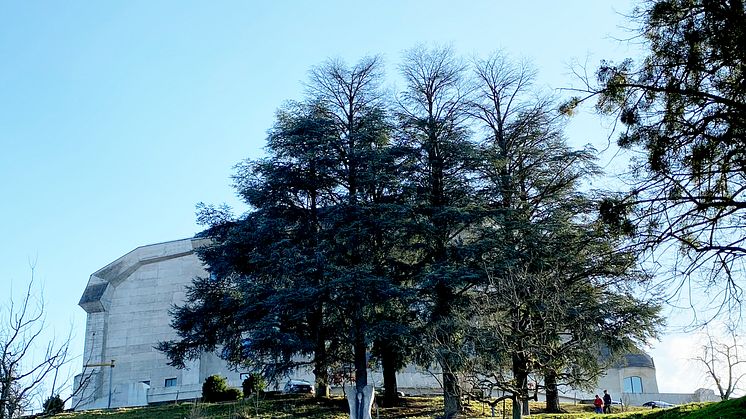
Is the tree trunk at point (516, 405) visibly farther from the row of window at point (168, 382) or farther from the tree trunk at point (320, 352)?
the row of window at point (168, 382)

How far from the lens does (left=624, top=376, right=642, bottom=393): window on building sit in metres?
44.7

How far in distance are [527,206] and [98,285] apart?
1208 inches

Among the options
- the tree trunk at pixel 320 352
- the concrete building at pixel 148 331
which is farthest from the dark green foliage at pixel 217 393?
the concrete building at pixel 148 331

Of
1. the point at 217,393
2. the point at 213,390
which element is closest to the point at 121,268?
the point at 213,390

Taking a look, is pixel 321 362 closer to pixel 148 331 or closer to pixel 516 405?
pixel 516 405

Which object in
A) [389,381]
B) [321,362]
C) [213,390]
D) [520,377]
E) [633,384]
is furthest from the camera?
[633,384]

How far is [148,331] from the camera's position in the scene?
42.9 m

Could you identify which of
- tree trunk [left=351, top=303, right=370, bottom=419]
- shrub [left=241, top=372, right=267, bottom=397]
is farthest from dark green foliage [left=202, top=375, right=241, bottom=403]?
tree trunk [left=351, top=303, right=370, bottom=419]

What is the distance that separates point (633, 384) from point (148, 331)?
A: 31.4 m

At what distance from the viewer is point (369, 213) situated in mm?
25672

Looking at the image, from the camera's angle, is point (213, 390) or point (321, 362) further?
point (213, 390)

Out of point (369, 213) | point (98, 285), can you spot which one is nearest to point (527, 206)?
point (369, 213)

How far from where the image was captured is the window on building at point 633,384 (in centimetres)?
4472

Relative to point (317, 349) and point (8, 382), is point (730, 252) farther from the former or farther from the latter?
point (317, 349)
